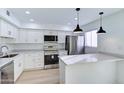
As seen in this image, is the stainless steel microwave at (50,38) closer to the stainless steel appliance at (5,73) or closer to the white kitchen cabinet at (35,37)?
the white kitchen cabinet at (35,37)

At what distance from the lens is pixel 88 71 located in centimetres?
282

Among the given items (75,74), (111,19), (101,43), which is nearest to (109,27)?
(111,19)

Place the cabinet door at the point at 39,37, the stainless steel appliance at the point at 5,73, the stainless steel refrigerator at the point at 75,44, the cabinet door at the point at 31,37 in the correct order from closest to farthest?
1. the stainless steel appliance at the point at 5,73
2. the stainless steel refrigerator at the point at 75,44
3. the cabinet door at the point at 31,37
4. the cabinet door at the point at 39,37

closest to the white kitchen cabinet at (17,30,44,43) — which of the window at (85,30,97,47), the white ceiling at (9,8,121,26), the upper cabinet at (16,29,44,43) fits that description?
the upper cabinet at (16,29,44,43)

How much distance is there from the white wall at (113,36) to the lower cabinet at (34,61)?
2935mm

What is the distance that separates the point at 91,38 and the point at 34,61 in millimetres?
3043

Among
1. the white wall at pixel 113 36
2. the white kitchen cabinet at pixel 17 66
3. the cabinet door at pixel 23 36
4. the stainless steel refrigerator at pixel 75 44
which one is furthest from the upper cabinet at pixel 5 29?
the white wall at pixel 113 36

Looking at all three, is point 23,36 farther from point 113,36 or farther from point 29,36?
point 113,36

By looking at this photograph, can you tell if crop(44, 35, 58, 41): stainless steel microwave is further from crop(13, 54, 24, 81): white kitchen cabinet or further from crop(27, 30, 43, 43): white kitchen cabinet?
crop(13, 54, 24, 81): white kitchen cabinet

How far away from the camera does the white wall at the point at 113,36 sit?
322 cm

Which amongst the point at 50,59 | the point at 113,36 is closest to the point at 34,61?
the point at 50,59

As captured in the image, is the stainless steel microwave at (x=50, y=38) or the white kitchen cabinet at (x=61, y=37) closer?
the stainless steel microwave at (x=50, y=38)
